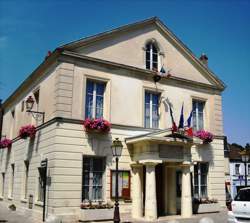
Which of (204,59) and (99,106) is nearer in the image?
(99,106)

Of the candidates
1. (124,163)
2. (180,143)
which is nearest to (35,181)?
(124,163)

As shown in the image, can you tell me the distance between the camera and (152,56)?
1870 cm

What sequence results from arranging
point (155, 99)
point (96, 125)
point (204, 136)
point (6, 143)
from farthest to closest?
point (6, 143), point (204, 136), point (155, 99), point (96, 125)

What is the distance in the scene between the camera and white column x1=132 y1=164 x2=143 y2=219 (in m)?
15.6

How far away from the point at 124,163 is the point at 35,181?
455 centimetres

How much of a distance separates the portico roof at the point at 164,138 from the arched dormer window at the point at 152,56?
14.1ft

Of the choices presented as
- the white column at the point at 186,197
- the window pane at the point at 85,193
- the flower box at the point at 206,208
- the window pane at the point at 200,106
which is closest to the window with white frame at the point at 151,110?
the white column at the point at 186,197

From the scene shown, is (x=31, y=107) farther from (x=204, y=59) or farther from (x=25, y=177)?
(x=204, y=59)

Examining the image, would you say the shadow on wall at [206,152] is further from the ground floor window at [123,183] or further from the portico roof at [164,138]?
the ground floor window at [123,183]

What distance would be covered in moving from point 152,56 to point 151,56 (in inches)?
3.9

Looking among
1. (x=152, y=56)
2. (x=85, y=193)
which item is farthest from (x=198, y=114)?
(x=85, y=193)

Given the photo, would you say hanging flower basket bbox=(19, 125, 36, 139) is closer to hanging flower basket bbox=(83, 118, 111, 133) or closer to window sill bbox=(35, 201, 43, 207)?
window sill bbox=(35, 201, 43, 207)

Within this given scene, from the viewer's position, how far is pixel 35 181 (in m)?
16.7

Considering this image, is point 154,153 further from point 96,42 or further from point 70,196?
point 96,42
